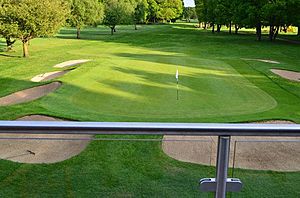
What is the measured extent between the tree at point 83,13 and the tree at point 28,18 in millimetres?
18343

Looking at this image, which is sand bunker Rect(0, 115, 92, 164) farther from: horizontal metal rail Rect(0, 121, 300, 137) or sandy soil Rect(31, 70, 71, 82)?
sandy soil Rect(31, 70, 71, 82)

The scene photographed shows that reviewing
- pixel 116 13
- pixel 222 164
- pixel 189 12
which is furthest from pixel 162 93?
pixel 189 12

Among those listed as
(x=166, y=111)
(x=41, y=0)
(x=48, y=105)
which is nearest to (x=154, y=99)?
(x=166, y=111)

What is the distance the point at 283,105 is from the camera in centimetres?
1082

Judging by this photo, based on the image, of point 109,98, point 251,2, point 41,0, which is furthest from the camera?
point 251,2

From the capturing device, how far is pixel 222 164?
5.71 feet

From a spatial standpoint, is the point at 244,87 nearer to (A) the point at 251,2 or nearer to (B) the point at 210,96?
(B) the point at 210,96

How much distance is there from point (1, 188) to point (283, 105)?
10.1 meters

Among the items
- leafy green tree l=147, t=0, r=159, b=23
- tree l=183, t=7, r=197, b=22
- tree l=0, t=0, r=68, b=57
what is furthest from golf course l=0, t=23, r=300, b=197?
tree l=183, t=7, r=197, b=22

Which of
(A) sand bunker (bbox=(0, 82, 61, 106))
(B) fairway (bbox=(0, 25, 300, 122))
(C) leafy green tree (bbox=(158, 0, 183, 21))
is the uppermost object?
(C) leafy green tree (bbox=(158, 0, 183, 21))

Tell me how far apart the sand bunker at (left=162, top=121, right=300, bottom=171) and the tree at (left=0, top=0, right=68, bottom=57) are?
80.6 ft

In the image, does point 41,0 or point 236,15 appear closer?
point 41,0

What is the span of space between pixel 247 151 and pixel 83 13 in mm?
45259

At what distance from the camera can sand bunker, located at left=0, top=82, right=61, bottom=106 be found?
1162 cm
